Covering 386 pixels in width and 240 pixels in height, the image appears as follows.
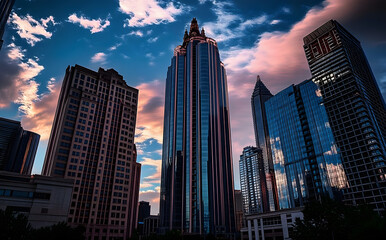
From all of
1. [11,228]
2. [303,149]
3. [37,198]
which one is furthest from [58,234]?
[303,149]

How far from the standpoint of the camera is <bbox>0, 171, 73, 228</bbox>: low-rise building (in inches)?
2486

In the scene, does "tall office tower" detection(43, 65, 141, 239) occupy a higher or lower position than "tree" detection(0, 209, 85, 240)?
higher

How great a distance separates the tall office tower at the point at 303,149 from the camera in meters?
134

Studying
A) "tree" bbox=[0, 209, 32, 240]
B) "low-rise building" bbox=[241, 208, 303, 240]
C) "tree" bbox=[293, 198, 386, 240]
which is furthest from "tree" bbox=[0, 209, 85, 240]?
"low-rise building" bbox=[241, 208, 303, 240]

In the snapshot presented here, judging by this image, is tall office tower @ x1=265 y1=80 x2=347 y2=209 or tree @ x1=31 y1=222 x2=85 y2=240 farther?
tall office tower @ x1=265 y1=80 x2=347 y2=209

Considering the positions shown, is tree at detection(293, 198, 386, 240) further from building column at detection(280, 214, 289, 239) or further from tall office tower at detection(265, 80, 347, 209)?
tall office tower at detection(265, 80, 347, 209)

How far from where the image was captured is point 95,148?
405 ft

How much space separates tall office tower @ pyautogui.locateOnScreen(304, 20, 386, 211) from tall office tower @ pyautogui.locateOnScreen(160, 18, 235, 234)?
68792 mm

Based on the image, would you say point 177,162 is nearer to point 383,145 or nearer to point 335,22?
point 383,145

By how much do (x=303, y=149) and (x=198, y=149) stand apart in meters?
67.3

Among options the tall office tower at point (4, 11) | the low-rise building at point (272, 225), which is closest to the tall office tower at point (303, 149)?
the low-rise building at point (272, 225)

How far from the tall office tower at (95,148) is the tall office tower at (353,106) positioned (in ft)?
A: 390

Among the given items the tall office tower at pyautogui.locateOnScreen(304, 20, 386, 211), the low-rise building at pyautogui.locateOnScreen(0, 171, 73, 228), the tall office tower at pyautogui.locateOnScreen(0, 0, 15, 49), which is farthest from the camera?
the tall office tower at pyautogui.locateOnScreen(304, 20, 386, 211)

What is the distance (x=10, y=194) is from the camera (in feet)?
208
